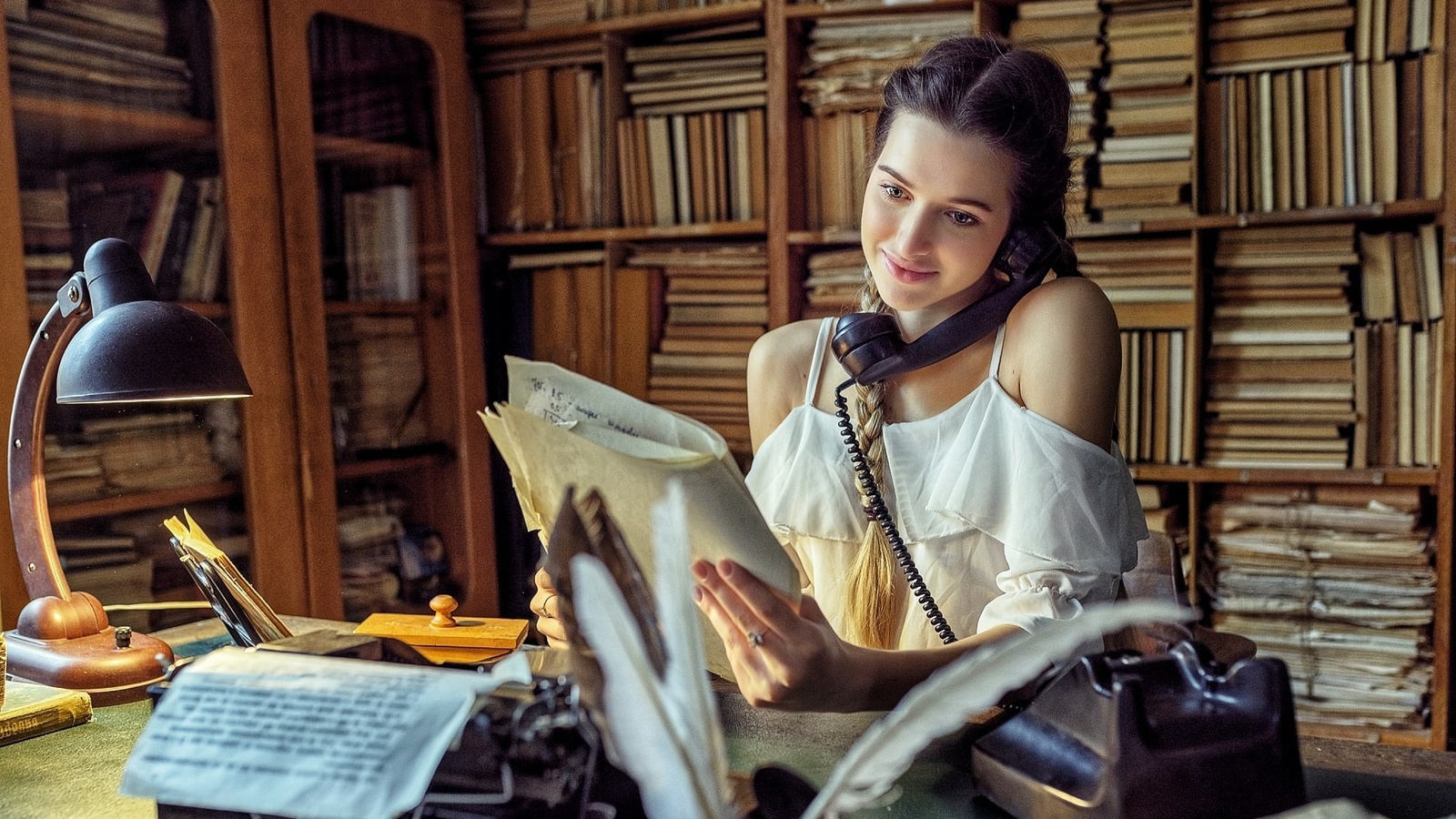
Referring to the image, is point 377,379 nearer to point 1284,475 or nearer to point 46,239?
point 46,239

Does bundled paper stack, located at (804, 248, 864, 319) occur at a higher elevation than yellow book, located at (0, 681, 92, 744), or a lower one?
higher

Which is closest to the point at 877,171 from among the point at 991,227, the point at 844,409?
the point at 991,227

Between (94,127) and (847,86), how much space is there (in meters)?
1.63

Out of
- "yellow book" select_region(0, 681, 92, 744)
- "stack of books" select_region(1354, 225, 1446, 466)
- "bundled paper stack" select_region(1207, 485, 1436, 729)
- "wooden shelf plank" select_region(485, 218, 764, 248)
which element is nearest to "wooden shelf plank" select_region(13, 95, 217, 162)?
"wooden shelf plank" select_region(485, 218, 764, 248)

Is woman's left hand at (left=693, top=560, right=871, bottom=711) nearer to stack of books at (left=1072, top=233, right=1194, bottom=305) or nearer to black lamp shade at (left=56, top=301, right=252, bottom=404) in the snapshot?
black lamp shade at (left=56, top=301, right=252, bottom=404)

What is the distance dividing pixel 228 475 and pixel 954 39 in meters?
1.72

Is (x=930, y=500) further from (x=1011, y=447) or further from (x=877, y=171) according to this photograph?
(x=877, y=171)

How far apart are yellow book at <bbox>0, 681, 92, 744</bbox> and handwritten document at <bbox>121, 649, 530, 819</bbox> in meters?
0.55

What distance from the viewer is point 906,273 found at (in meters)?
1.45

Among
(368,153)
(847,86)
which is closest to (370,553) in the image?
(368,153)

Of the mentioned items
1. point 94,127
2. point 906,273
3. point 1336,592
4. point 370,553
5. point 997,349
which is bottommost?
point 1336,592

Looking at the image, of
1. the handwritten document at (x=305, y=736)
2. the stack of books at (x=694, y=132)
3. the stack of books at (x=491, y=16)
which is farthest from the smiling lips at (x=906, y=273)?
the stack of books at (x=491, y=16)

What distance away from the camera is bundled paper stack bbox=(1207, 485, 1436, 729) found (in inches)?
101

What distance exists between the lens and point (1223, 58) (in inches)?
104
